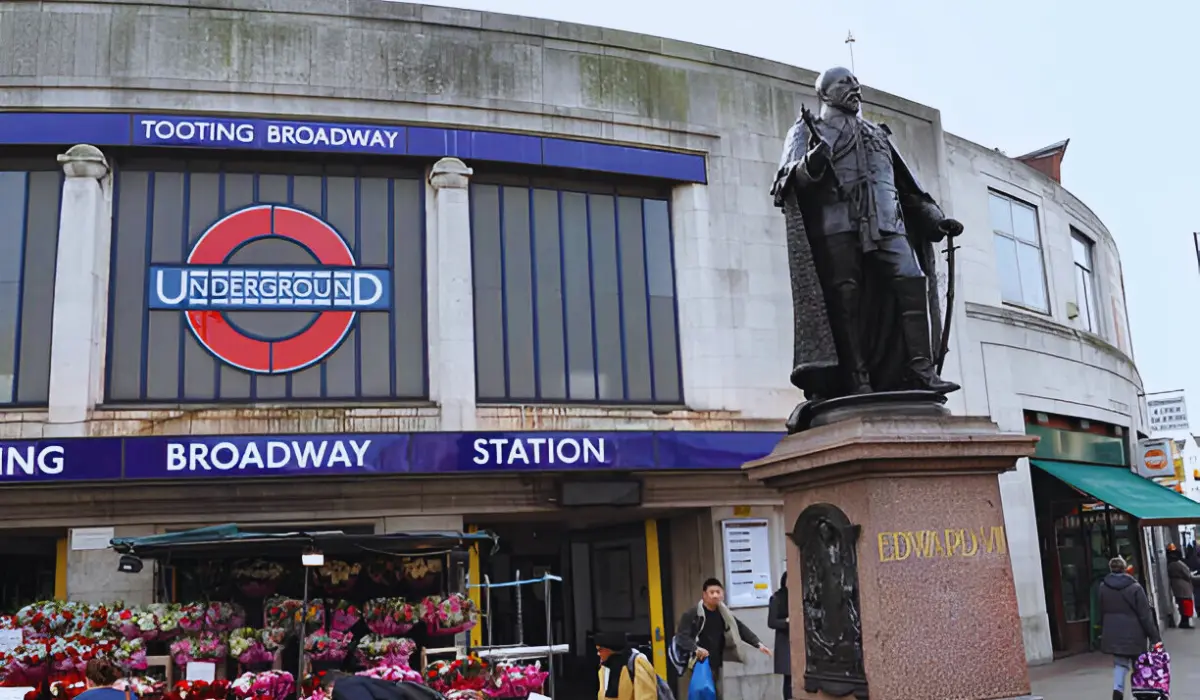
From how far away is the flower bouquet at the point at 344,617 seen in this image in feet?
40.2

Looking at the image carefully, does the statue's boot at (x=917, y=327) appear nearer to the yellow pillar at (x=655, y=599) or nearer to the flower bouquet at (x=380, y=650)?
the flower bouquet at (x=380, y=650)

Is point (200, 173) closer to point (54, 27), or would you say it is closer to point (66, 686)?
point (54, 27)

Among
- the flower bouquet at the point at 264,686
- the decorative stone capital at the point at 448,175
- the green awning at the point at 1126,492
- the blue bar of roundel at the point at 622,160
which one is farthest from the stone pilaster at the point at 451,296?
the green awning at the point at 1126,492

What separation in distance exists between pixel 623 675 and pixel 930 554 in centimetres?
361

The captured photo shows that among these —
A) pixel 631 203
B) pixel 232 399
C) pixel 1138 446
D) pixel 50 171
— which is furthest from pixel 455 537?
pixel 1138 446

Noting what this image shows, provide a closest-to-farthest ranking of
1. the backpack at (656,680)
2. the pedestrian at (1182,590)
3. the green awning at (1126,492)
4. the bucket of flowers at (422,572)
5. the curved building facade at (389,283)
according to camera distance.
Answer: the backpack at (656,680) → the bucket of flowers at (422,572) → the curved building facade at (389,283) → the green awning at (1126,492) → the pedestrian at (1182,590)

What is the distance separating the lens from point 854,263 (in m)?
7.18

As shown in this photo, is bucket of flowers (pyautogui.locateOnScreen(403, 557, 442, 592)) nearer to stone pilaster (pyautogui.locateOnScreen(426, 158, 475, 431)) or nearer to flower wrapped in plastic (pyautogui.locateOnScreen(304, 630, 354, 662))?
flower wrapped in plastic (pyautogui.locateOnScreen(304, 630, 354, 662))

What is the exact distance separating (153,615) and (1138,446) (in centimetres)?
2084

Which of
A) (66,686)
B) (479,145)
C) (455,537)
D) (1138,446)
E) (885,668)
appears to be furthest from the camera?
(1138,446)

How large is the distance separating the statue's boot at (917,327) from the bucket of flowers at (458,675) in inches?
198

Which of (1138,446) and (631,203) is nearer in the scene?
(631,203)

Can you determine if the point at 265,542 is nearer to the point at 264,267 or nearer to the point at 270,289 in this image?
the point at 270,289

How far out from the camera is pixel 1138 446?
968 inches
